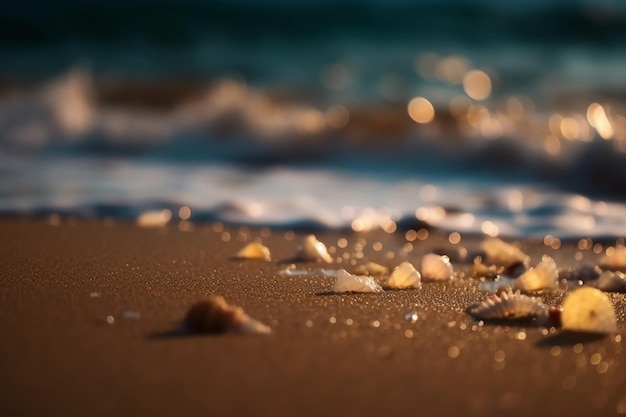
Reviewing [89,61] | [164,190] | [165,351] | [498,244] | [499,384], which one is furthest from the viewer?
[89,61]

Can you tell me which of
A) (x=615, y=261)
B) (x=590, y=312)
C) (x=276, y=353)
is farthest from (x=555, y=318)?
(x=615, y=261)

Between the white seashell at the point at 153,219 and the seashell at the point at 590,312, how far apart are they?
86.2 inches

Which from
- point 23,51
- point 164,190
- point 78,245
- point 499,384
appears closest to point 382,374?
point 499,384

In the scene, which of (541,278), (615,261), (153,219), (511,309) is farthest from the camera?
(153,219)

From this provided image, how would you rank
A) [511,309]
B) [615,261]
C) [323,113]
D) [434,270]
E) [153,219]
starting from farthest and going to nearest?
1. [323,113]
2. [153,219]
3. [615,261]
4. [434,270]
5. [511,309]

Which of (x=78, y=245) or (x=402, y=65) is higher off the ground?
(x=402, y=65)

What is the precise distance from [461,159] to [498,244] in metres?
3.08

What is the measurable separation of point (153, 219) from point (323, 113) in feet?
13.3

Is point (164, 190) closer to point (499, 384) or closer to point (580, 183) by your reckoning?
point (580, 183)

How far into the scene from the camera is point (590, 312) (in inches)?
82.0

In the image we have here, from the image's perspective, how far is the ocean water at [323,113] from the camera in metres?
4.38

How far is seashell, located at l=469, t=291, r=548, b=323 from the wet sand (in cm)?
5

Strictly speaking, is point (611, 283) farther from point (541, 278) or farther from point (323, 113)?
point (323, 113)

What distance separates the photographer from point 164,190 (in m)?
4.62
